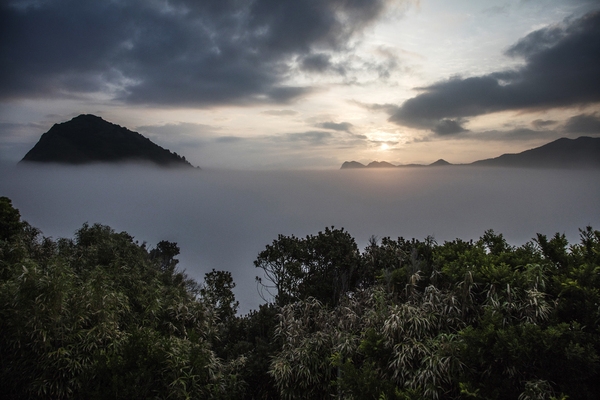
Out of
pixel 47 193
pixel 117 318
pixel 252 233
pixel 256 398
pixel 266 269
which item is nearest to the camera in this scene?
pixel 117 318

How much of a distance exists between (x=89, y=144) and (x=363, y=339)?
6097 inches

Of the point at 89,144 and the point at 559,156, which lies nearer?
the point at 559,156

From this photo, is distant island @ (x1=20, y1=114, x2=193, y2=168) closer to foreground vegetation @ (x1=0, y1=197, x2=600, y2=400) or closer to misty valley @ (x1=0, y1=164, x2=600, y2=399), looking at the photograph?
misty valley @ (x1=0, y1=164, x2=600, y2=399)

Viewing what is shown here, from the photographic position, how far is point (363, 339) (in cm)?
828

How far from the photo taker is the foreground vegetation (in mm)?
6426

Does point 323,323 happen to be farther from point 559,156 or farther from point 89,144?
point 89,144

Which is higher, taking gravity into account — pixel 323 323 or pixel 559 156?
pixel 559 156

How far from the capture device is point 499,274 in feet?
26.5

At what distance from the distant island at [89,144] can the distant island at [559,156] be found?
14254 cm

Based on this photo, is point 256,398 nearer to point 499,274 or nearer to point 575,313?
point 499,274

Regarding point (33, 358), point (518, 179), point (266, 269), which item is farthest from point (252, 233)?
point (33, 358)

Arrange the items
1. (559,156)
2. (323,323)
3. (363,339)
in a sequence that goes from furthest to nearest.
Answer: (559,156) → (323,323) → (363,339)

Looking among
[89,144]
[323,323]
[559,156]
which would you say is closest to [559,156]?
[559,156]

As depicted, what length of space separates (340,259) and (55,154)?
147m
